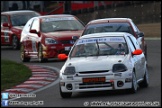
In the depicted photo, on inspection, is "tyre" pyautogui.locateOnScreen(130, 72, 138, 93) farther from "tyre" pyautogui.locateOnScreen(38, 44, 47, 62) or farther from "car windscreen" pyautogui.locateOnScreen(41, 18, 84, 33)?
"car windscreen" pyautogui.locateOnScreen(41, 18, 84, 33)

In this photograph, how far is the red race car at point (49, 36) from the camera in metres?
23.1

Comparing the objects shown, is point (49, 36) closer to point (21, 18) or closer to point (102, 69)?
point (21, 18)

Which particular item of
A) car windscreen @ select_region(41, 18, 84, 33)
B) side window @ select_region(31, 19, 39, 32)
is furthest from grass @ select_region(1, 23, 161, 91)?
car windscreen @ select_region(41, 18, 84, 33)

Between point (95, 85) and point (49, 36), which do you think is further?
point (49, 36)

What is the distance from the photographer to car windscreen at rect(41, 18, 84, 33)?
24.1 metres

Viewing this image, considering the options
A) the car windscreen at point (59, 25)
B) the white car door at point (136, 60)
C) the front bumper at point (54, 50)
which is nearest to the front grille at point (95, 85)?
the white car door at point (136, 60)

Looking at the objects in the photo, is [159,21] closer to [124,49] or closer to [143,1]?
[143,1]

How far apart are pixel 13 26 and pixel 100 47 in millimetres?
17026

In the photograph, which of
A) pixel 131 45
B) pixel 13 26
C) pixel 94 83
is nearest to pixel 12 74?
pixel 131 45

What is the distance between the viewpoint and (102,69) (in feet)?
44.0

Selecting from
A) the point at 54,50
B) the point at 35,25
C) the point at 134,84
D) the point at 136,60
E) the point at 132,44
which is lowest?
the point at 54,50

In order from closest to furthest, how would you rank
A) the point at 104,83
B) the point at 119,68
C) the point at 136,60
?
the point at 104,83
the point at 119,68
the point at 136,60

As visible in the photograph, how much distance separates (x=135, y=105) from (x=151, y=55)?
11961 mm

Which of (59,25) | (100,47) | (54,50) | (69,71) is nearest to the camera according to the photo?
(69,71)
